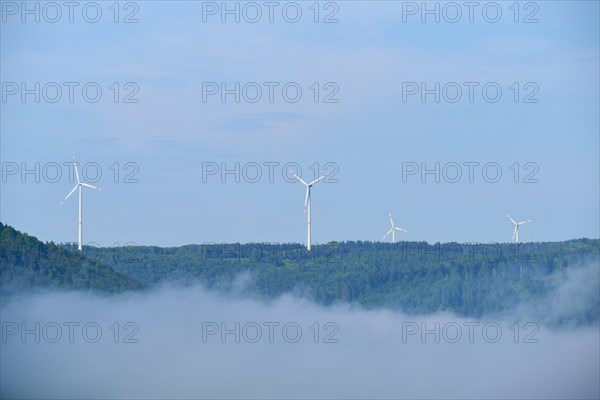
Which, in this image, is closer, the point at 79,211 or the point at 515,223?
the point at 79,211

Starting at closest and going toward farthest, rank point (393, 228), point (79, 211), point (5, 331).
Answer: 1. point (79, 211)
2. point (393, 228)
3. point (5, 331)

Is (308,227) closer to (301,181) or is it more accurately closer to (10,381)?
(301,181)

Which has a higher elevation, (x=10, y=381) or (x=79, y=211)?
(x=79, y=211)

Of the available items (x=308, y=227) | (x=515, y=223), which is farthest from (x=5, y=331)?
(x=515, y=223)

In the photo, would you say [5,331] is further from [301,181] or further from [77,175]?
[301,181]

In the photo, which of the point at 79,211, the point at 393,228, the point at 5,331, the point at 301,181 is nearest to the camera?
the point at 301,181

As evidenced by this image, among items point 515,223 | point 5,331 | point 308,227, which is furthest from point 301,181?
point 5,331

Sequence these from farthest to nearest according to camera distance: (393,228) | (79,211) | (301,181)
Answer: (393,228), (79,211), (301,181)

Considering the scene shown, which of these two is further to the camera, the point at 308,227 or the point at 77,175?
the point at 308,227

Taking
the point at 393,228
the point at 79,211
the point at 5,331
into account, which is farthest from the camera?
the point at 5,331
